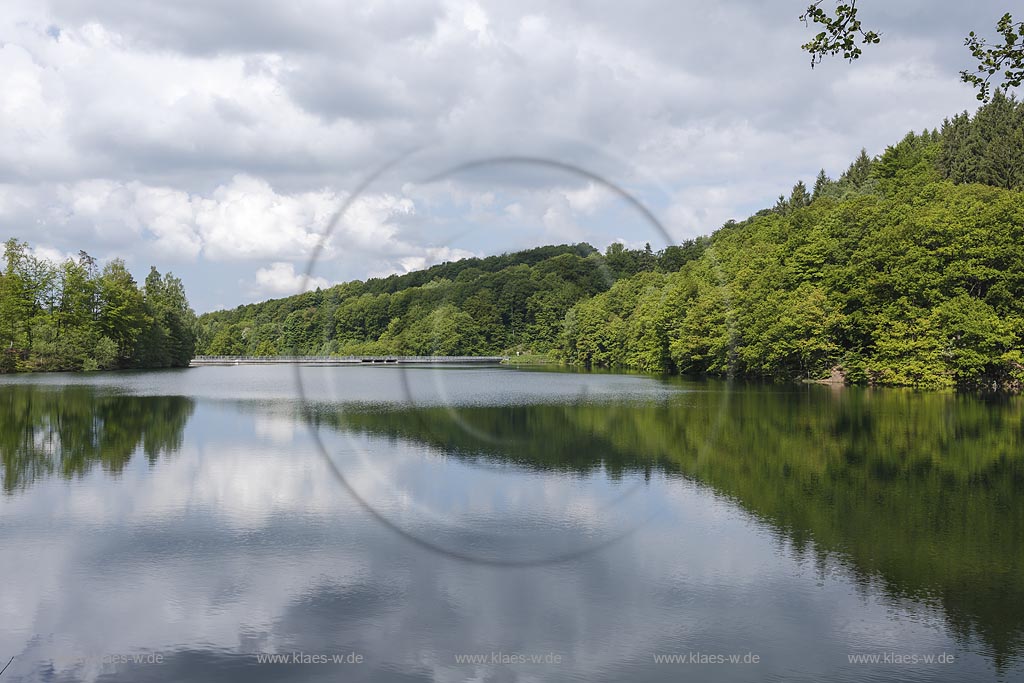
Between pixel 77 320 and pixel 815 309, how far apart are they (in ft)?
291

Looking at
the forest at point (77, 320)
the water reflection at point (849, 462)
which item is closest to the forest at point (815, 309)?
the water reflection at point (849, 462)

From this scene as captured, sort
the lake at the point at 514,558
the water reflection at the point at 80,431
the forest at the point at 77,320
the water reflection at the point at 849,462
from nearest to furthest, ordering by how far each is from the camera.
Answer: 1. the lake at the point at 514,558
2. the water reflection at the point at 849,462
3. the water reflection at the point at 80,431
4. the forest at the point at 77,320

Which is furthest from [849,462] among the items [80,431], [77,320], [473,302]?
[77,320]

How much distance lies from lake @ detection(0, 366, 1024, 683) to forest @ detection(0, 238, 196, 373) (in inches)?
2876

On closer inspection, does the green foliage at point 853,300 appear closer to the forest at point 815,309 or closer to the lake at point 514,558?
the forest at point 815,309

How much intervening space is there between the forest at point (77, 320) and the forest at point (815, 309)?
45765mm

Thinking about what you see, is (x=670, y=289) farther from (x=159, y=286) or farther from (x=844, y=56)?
(x=159, y=286)

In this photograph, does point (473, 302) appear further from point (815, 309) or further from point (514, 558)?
point (815, 309)

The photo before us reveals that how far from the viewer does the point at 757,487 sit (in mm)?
19750

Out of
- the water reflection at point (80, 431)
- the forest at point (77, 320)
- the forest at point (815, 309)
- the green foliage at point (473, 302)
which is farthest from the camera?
the forest at point (77, 320)

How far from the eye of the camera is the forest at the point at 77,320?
91.4 metres

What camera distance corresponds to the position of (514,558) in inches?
537

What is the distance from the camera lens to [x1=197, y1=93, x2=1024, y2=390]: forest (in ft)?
111

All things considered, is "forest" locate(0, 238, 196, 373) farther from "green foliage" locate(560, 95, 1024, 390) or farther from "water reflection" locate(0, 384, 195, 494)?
"green foliage" locate(560, 95, 1024, 390)
